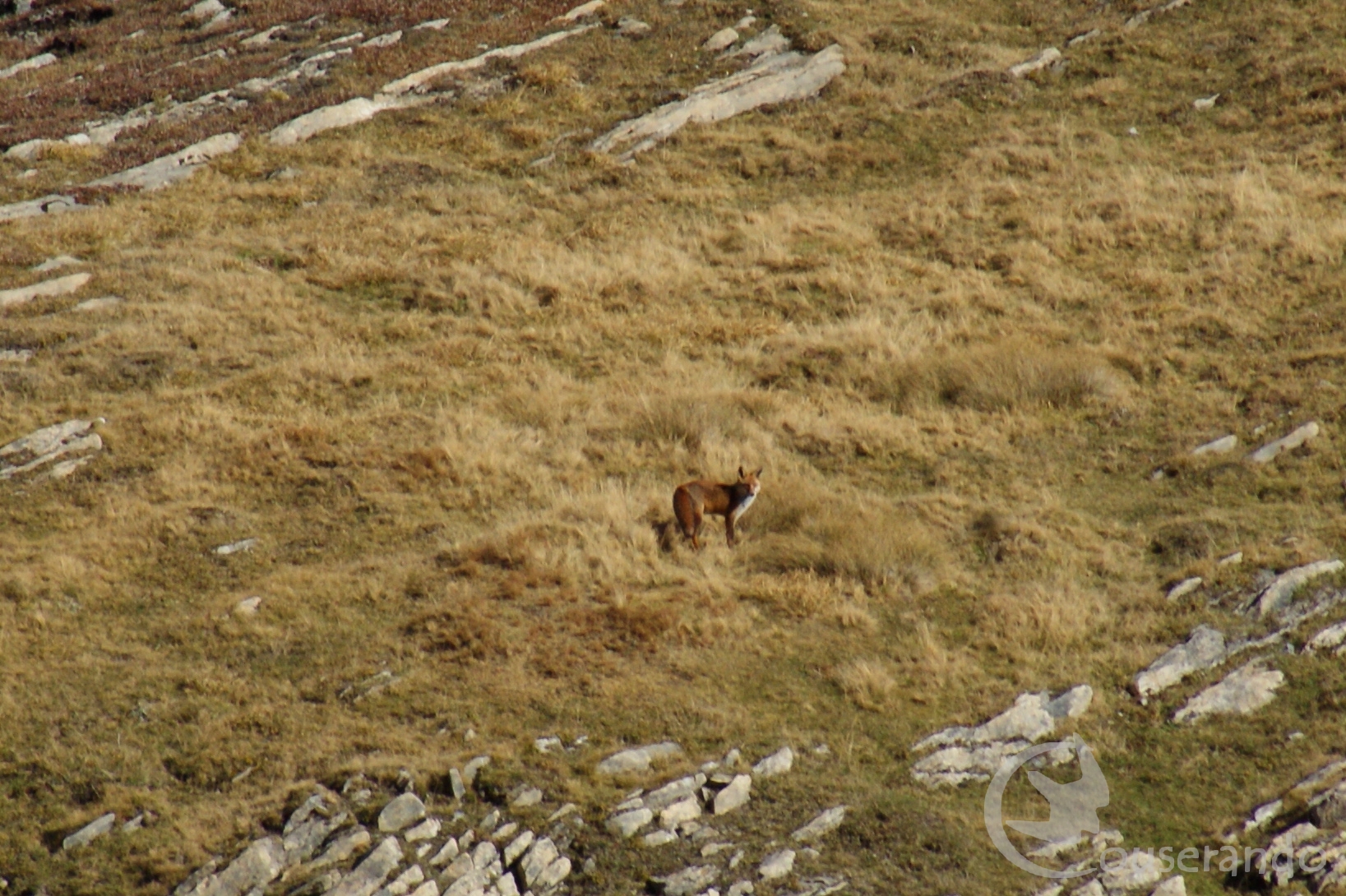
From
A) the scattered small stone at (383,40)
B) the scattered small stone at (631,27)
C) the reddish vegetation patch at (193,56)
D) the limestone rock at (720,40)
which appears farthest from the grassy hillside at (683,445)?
the scattered small stone at (631,27)

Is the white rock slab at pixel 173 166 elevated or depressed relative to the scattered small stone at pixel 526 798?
elevated

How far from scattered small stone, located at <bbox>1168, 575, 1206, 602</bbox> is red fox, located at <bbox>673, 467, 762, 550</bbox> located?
4.89m

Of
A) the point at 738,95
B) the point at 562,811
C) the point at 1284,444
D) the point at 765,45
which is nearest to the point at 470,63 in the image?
the point at 738,95

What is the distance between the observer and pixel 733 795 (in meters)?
9.92

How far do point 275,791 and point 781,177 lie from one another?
67.0 feet

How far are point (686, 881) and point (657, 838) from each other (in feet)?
1.56

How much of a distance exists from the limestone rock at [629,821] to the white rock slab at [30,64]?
33.9 metres

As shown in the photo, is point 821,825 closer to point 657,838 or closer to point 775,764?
point 775,764

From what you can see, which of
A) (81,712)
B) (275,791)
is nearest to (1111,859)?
(275,791)

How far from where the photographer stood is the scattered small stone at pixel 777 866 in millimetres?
9234

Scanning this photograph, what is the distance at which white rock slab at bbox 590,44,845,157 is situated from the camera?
92.6ft

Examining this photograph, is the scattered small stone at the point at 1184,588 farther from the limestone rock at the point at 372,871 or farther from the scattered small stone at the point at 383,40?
the scattered small stone at the point at 383,40

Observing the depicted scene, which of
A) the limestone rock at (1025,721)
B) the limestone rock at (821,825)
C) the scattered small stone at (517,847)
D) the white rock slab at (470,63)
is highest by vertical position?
the white rock slab at (470,63)

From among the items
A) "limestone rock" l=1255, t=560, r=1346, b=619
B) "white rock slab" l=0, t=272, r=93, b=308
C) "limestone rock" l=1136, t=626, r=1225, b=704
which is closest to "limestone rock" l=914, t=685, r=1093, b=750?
"limestone rock" l=1136, t=626, r=1225, b=704
